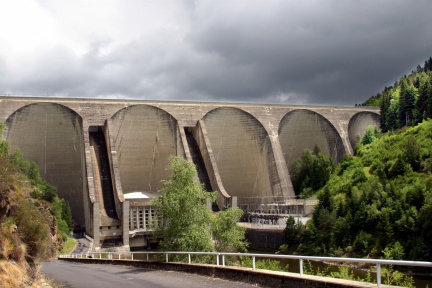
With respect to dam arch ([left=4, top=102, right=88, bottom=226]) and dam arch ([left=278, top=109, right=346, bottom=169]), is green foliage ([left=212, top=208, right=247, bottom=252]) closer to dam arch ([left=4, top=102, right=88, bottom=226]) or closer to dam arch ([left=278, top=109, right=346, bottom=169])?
dam arch ([left=4, top=102, right=88, bottom=226])

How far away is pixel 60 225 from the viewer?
3828cm

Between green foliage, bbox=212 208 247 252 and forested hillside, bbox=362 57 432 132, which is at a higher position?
forested hillside, bbox=362 57 432 132

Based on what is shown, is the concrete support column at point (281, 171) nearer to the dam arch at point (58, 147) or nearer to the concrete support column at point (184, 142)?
the concrete support column at point (184, 142)

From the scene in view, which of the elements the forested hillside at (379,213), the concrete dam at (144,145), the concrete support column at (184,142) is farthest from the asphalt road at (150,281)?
the concrete support column at (184,142)

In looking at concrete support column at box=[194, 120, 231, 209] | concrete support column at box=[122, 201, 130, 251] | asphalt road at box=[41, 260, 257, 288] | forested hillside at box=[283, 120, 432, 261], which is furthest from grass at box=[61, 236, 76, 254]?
asphalt road at box=[41, 260, 257, 288]

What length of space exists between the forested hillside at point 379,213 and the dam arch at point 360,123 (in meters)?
16.2

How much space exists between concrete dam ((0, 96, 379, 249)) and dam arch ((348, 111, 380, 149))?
3.97ft

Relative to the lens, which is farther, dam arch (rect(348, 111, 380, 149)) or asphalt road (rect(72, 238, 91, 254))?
dam arch (rect(348, 111, 380, 149))

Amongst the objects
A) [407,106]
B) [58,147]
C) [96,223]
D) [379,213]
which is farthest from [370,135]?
[58,147]

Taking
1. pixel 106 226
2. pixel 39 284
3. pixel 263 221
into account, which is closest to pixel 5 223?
pixel 39 284

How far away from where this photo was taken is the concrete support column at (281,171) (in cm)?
4969

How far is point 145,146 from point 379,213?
26496 millimetres

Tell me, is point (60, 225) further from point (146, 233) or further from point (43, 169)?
point (43, 169)

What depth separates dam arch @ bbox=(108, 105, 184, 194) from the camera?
49.8 m
